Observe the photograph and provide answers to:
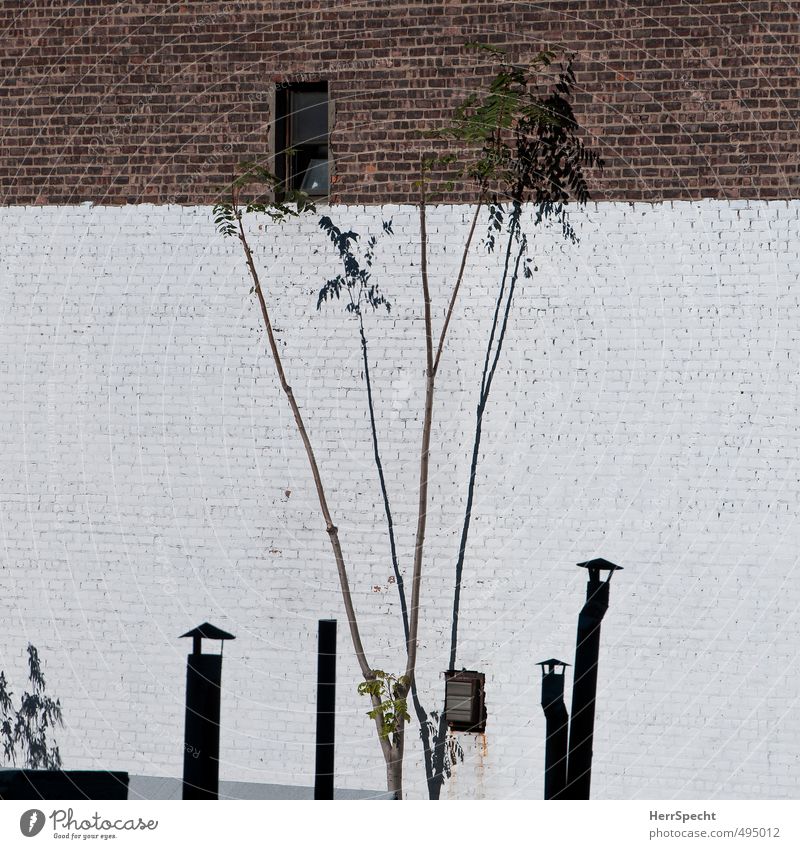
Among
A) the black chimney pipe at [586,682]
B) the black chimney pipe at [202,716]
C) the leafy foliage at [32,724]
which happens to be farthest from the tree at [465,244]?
the leafy foliage at [32,724]

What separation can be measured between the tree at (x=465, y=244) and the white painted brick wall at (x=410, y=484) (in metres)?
0.10

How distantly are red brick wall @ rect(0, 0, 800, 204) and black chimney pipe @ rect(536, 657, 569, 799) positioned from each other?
351 centimetres

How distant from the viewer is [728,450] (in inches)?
316

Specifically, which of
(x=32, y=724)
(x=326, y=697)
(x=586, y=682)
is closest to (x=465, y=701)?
(x=586, y=682)

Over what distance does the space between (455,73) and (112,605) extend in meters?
4.81

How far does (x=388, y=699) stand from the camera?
8414 millimetres

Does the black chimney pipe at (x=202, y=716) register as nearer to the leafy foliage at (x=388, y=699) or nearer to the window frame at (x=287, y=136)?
the leafy foliage at (x=388, y=699)

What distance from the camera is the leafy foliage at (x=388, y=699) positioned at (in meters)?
8.14

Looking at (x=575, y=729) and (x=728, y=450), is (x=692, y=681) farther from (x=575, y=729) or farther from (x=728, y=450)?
(x=728, y=450)

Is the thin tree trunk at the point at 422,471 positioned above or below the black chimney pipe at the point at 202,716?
above

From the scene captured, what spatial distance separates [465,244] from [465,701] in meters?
3.33

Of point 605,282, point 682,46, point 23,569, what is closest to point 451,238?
point 605,282

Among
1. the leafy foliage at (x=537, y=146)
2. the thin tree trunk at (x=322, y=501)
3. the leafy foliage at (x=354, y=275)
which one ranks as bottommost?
the thin tree trunk at (x=322, y=501)

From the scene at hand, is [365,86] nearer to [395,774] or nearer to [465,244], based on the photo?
[465,244]
